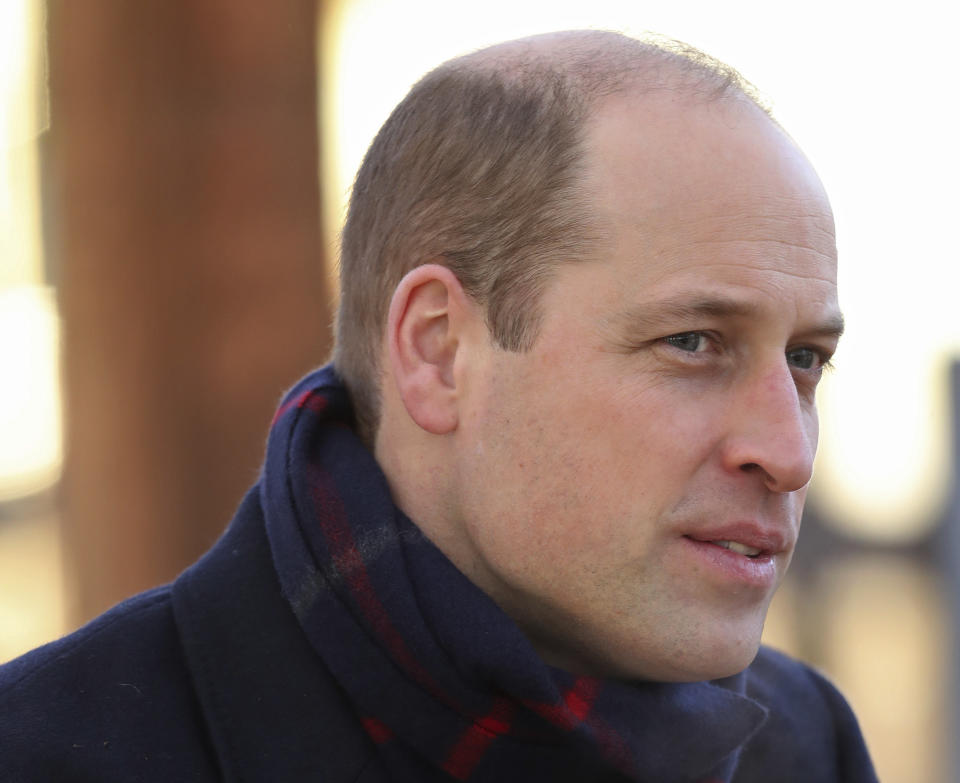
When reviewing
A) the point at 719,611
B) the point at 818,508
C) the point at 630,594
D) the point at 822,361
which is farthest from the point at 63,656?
the point at 818,508

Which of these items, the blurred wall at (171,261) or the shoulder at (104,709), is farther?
the blurred wall at (171,261)

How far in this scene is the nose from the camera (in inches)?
79.2

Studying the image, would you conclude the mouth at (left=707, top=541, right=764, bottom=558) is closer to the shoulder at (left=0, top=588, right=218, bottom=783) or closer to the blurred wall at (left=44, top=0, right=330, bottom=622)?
the shoulder at (left=0, top=588, right=218, bottom=783)

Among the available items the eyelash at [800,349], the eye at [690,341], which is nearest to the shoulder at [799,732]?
the eyelash at [800,349]

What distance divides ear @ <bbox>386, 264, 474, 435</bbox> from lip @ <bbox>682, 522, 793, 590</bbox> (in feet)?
1.46

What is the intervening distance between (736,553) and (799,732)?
84 centimetres

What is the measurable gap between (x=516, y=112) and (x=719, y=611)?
901 mm

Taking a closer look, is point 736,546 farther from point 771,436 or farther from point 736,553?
point 771,436

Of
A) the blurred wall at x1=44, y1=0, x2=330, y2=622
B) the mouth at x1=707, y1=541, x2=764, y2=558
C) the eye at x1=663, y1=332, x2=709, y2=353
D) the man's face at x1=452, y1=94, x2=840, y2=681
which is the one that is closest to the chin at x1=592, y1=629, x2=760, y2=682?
the man's face at x1=452, y1=94, x2=840, y2=681

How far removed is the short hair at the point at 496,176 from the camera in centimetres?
211

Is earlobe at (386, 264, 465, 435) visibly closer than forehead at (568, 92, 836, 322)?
No

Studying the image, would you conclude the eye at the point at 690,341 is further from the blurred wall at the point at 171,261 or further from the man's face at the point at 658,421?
the blurred wall at the point at 171,261

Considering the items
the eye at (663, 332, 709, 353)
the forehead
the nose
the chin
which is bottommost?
the chin

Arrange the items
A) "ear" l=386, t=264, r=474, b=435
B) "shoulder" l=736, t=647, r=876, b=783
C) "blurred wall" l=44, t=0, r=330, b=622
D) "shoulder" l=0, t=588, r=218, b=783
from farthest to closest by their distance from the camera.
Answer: "blurred wall" l=44, t=0, r=330, b=622, "shoulder" l=736, t=647, r=876, b=783, "ear" l=386, t=264, r=474, b=435, "shoulder" l=0, t=588, r=218, b=783
